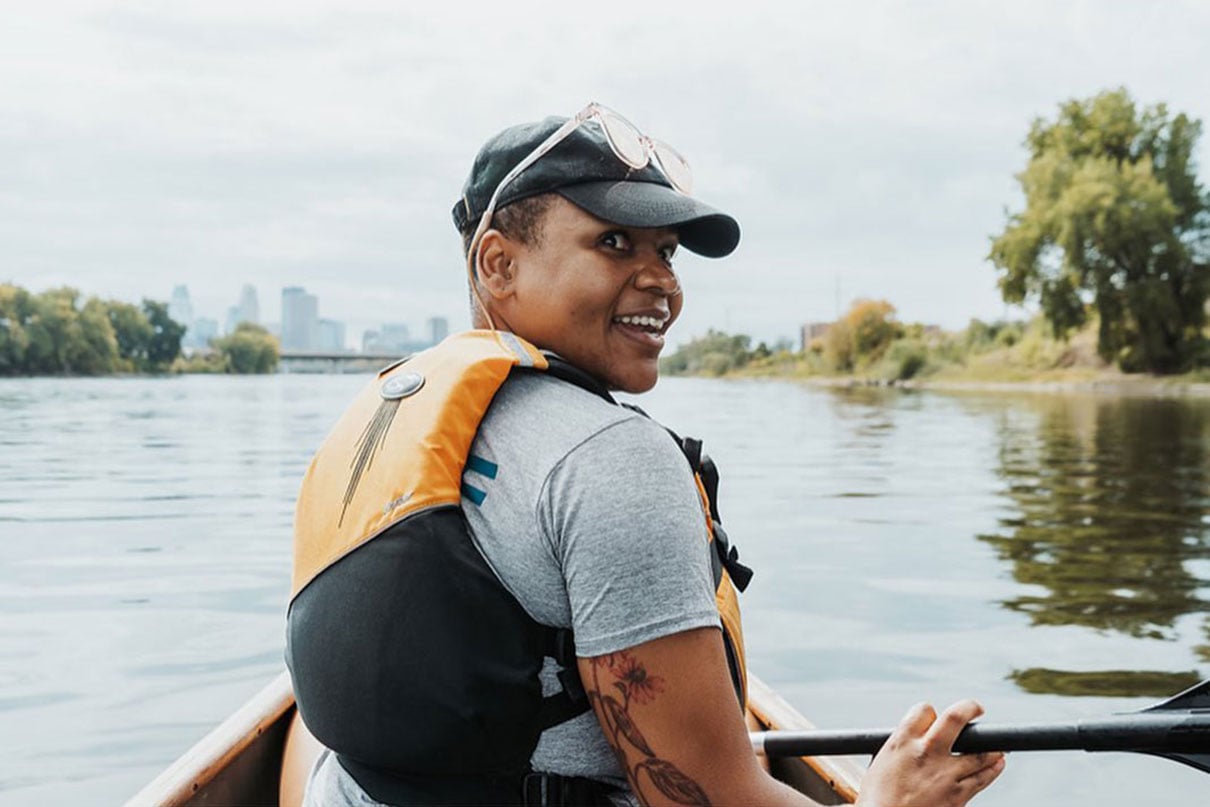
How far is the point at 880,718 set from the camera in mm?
5230

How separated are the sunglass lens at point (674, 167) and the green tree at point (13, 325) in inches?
2779

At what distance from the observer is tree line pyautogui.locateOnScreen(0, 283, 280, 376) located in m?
66.0

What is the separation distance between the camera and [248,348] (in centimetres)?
8775

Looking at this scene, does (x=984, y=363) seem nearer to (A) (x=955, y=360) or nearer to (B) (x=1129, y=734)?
(A) (x=955, y=360)

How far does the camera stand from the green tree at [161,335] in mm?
79812

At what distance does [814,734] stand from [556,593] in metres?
→ 0.81

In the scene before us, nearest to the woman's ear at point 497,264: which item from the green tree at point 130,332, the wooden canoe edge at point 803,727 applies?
the wooden canoe edge at point 803,727

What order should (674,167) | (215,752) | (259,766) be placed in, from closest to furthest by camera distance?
1. (674,167)
2. (215,752)
3. (259,766)

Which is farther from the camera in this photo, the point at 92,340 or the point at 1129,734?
the point at 92,340

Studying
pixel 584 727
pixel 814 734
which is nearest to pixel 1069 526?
pixel 814 734

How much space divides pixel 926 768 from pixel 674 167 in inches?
37.7

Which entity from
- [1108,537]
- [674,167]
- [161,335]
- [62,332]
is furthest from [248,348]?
[674,167]

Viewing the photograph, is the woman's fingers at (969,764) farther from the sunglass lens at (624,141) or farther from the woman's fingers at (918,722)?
the sunglass lens at (624,141)

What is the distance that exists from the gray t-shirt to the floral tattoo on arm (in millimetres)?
27
